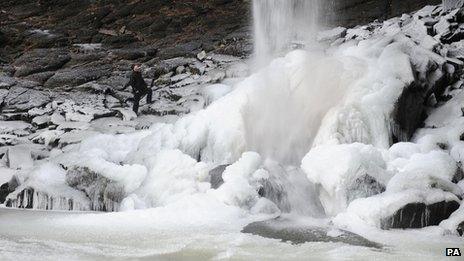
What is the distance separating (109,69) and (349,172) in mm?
12994

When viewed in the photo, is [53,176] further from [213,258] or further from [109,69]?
[109,69]

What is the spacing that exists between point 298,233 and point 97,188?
455 cm

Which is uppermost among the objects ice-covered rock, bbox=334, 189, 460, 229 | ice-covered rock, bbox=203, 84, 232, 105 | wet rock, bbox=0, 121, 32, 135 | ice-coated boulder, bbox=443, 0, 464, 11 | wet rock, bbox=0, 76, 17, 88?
ice-coated boulder, bbox=443, 0, 464, 11

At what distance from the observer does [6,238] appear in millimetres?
6945

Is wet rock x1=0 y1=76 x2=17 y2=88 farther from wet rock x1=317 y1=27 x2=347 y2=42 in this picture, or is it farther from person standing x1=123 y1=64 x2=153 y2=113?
wet rock x1=317 y1=27 x2=347 y2=42

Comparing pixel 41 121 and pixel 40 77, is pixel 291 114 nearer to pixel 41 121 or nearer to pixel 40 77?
pixel 41 121

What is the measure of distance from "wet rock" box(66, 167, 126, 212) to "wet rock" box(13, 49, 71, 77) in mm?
10221

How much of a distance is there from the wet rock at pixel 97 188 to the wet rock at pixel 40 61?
33.5ft

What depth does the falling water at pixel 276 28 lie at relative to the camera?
1895 centimetres

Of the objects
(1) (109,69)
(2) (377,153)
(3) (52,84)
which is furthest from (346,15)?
(2) (377,153)

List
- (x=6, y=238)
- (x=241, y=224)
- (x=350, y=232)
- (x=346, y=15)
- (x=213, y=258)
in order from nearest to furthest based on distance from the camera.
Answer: (x=213, y=258), (x=6, y=238), (x=350, y=232), (x=241, y=224), (x=346, y=15)

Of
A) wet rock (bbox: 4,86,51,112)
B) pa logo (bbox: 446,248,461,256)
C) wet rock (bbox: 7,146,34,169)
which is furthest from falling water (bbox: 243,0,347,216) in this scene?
wet rock (bbox: 4,86,51,112)

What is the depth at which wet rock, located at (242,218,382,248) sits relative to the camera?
22.9 feet

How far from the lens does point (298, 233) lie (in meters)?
7.43
